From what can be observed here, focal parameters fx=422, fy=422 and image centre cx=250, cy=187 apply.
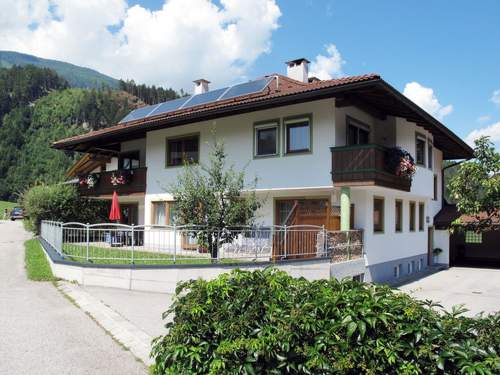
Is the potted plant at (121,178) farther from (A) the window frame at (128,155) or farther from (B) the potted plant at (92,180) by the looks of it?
(B) the potted plant at (92,180)

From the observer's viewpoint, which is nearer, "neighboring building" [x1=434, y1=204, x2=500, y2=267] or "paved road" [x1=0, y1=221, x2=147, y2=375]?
"paved road" [x1=0, y1=221, x2=147, y2=375]

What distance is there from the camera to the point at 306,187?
14195mm

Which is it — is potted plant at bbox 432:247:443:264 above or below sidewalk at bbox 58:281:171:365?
below

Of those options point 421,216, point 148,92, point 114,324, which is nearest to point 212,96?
point 421,216

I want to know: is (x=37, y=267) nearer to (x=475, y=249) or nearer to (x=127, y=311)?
(x=127, y=311)

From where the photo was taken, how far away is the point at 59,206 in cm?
2281

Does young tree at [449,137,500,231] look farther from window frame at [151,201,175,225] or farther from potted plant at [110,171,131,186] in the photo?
potted plant at [110,171,131,186]

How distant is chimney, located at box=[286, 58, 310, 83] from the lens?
21.4 meters

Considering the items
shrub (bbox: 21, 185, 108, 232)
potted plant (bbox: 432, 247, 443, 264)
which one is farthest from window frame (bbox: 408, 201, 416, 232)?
shrub (bbox: 21, 185, 108, 232)

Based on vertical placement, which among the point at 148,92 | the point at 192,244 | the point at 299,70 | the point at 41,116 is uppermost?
the point at 148,92

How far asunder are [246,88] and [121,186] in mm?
7774

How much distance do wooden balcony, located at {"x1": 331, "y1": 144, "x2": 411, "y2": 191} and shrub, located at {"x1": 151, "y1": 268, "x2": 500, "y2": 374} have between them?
364 inches

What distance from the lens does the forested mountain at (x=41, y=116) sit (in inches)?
4124

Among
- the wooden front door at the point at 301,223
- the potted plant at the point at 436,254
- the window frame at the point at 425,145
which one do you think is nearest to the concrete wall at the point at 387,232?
the wooden front door at the point at 301,223
